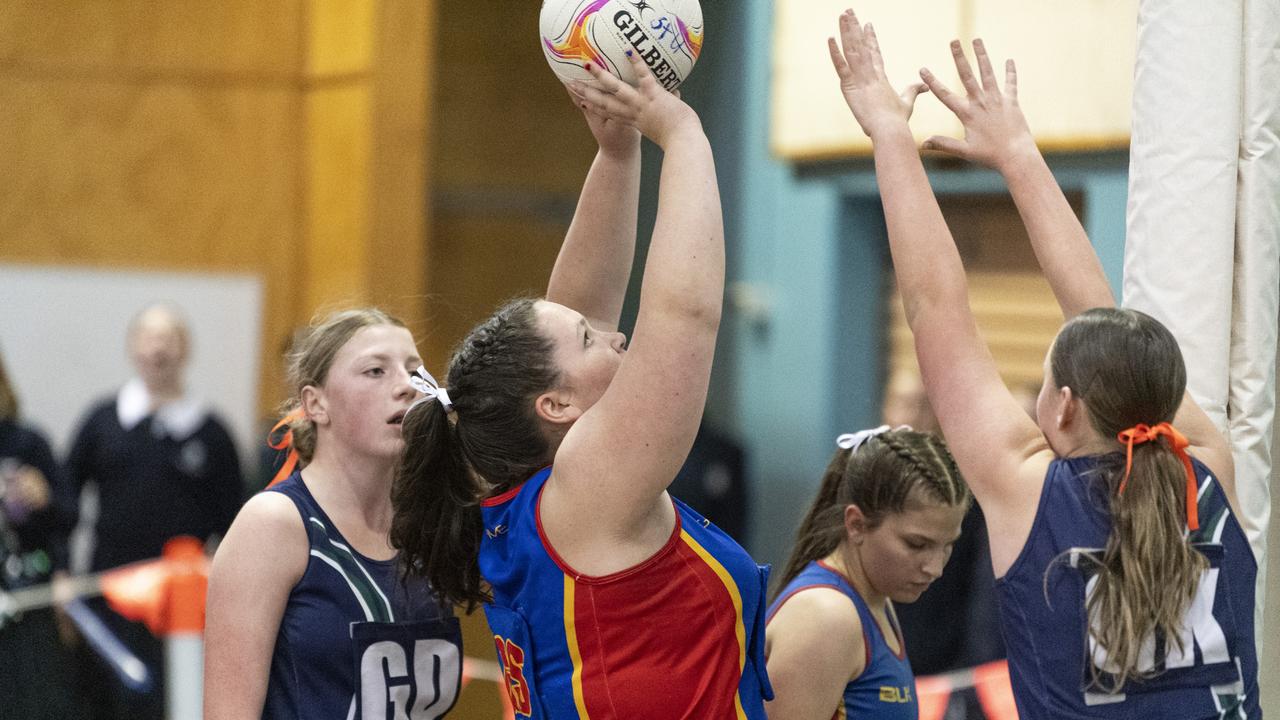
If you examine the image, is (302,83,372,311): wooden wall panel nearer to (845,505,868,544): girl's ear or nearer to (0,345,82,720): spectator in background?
(0,345,82,720): spectator in background

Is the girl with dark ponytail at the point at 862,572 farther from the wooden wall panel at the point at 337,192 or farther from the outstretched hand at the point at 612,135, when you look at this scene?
the wooden wall panel at the point at 337,192

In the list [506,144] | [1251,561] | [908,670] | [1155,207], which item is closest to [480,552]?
[908,670]

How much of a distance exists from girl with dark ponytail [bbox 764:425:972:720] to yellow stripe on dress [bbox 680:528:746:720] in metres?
0.38

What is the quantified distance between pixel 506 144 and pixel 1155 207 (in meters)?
6.90

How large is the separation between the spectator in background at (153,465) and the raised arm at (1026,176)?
4679 mm

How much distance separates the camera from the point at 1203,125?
8.43 ft

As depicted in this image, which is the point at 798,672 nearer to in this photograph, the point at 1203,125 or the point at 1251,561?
the point at 1251,561

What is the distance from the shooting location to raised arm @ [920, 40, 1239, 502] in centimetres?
238

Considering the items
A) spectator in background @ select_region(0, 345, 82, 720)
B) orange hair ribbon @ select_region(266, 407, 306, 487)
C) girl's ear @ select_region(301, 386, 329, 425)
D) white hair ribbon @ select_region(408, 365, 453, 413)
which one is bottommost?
spectator in background @ select_region(0, 345, 82, 720)

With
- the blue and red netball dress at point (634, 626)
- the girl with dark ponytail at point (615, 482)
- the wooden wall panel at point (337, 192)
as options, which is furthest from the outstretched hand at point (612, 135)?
the wooden wall panel at point (337, 192)

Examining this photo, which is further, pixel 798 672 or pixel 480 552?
pixel 798 672

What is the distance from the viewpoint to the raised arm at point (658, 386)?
191cm

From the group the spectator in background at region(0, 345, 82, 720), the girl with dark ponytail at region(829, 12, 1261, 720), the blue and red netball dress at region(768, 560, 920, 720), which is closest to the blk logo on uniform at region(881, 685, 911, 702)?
the blue and red netball dress at region(768, 560, 920, 720)

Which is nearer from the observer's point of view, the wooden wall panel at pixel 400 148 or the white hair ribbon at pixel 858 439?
the white hair ribbon at pixel 858 439
